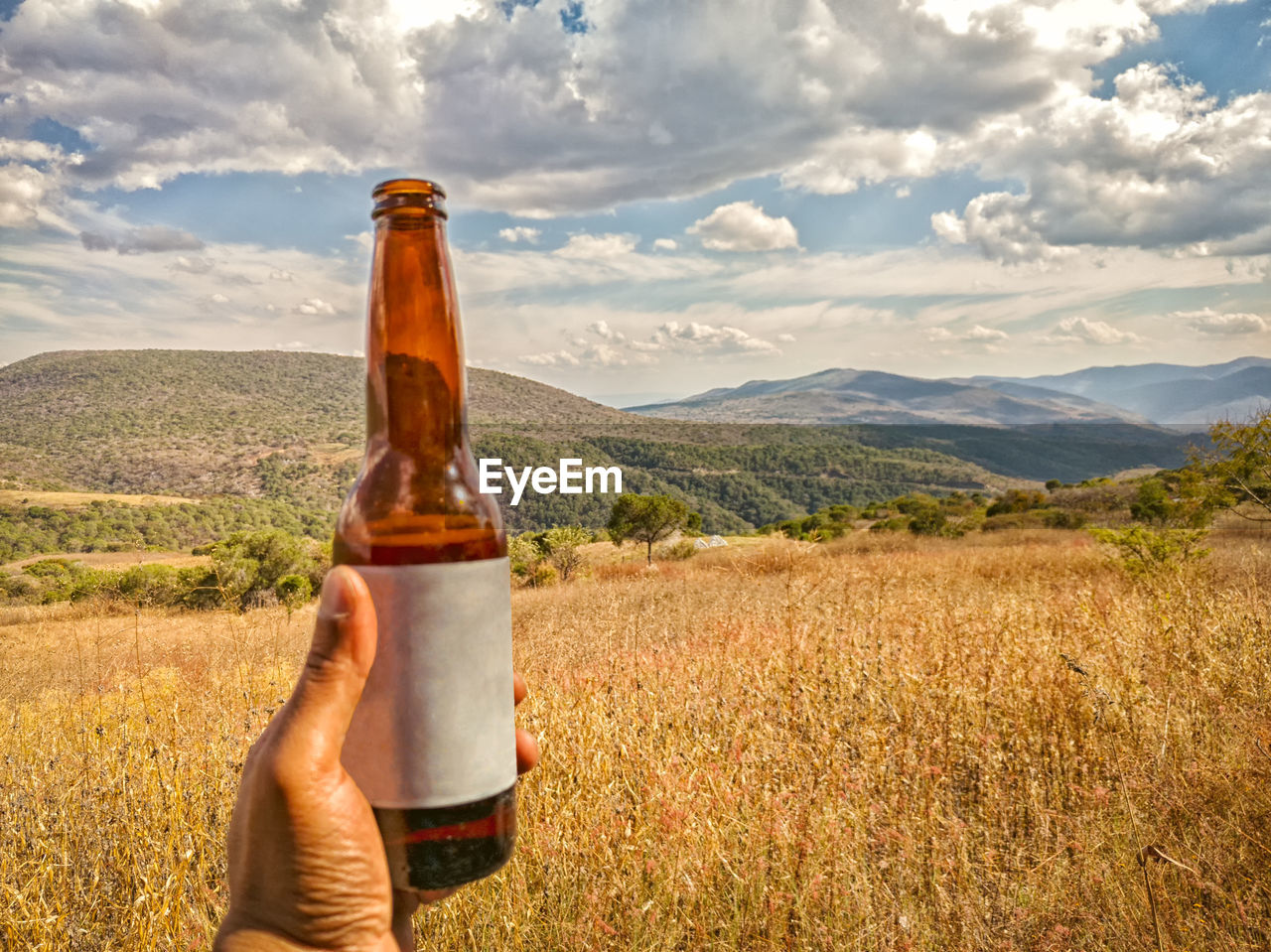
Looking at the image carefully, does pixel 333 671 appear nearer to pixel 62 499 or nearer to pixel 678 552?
pixel 678 552

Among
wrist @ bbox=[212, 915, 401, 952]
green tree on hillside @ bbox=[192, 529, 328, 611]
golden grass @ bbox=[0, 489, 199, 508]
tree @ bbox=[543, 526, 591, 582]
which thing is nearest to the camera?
wrist @ bbox=[212, 915, 401, 952]

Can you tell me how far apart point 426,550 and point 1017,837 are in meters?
3.50

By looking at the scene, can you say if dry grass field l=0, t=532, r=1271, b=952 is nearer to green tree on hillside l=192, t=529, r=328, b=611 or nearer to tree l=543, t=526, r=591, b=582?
tree l=543, t=526, r=591, b=582

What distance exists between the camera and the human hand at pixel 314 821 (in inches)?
37.9

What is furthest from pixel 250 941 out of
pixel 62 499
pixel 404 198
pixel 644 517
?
pixel 62 499

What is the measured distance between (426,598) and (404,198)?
63 cm

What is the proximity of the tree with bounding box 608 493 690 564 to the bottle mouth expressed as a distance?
34.9 m

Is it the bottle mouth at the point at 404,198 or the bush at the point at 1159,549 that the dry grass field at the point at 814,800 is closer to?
the bottle mouth at the point at 404,198

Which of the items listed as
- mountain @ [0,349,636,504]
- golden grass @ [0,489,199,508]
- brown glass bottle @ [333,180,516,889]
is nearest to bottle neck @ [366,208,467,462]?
brown glass bottle @ [333,180,516,889]

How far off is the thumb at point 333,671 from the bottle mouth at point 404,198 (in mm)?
560

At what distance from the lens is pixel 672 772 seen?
3.67 m

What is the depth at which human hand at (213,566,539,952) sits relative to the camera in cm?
96

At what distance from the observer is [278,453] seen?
121938 millimetres

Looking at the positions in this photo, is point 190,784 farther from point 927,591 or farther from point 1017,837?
point 927,591
